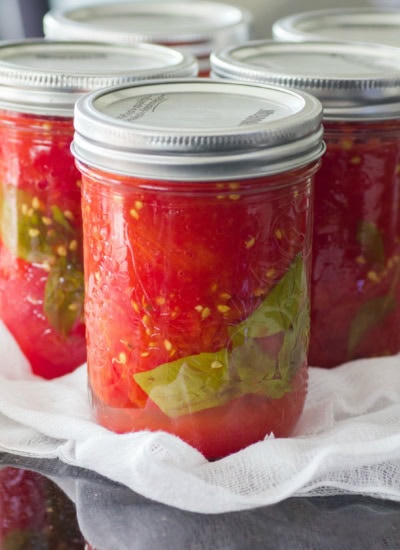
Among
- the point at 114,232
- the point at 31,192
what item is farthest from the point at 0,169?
the point at 114,232

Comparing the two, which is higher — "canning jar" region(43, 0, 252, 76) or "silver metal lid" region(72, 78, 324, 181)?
"silver metal lid" region(72, 78, 324, 181)

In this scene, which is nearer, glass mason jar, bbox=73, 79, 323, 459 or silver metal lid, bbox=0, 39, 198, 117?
glass mason jar, bbox=73, 79, 323, 459

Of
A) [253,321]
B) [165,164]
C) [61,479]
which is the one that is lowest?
[61,479]

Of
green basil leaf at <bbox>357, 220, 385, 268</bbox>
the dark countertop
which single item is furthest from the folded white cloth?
green basil leaf at <bbox>357, 220, 385, 268</bbox>

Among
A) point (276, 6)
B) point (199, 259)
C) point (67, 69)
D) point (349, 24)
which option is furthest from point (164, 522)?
point (276, 6)

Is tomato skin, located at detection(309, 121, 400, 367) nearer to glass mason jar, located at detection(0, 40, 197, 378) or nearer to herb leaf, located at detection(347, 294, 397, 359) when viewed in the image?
herb leaf, located at detection(347, 294, 397, 359)

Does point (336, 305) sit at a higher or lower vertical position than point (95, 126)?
lower

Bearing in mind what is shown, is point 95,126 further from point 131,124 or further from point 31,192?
point 31,192

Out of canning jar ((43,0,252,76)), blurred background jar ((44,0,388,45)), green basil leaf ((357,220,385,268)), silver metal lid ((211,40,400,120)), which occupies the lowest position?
green basil leaf ((357,220,385,268))
